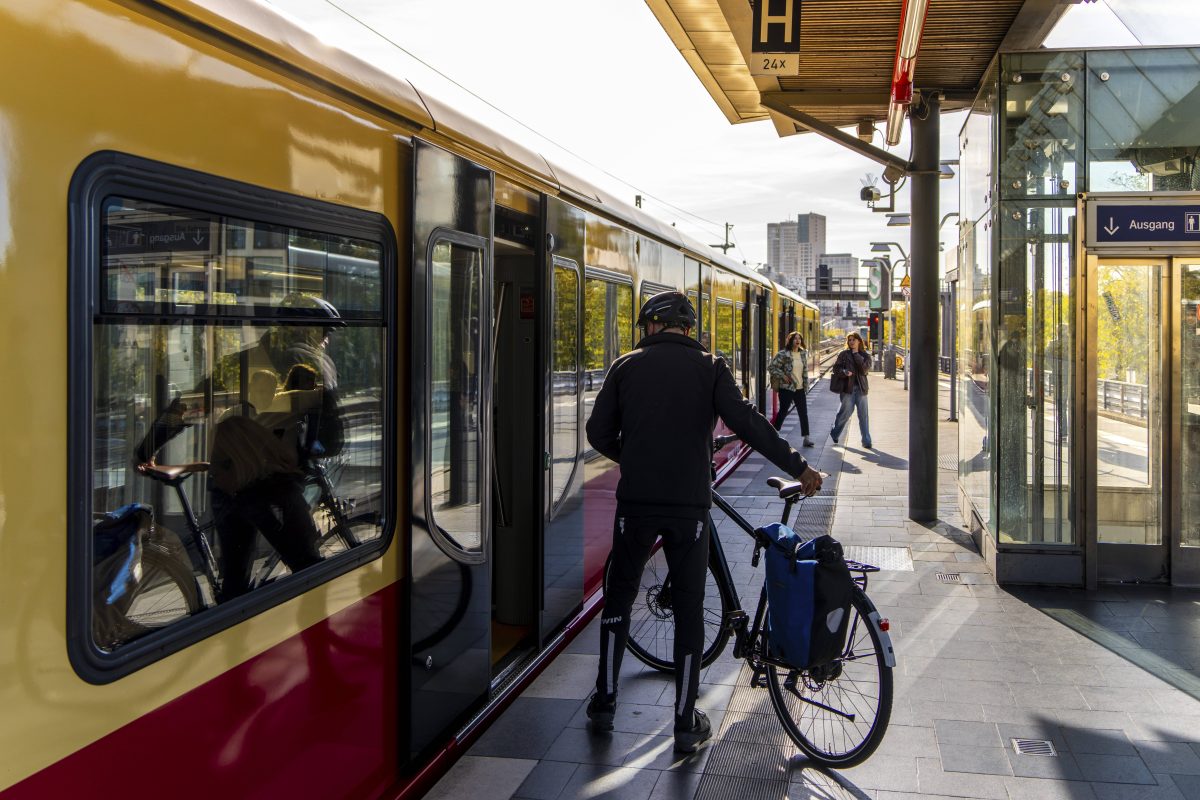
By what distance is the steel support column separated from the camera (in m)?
9.88

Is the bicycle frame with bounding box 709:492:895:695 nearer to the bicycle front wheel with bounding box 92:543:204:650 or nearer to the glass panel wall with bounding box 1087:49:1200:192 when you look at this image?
the bicycle front wheel with bounding box 92:543:204:650

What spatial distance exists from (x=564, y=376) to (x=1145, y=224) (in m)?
4.11

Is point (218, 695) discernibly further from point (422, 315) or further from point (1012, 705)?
point (1012, 705)

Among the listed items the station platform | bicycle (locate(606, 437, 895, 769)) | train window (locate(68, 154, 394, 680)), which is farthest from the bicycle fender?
train window (locate(68, 154, 394, 680))

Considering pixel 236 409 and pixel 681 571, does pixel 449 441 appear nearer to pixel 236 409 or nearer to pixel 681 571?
pixel 681 571

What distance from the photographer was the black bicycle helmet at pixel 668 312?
4570mm

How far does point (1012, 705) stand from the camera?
5.02 m

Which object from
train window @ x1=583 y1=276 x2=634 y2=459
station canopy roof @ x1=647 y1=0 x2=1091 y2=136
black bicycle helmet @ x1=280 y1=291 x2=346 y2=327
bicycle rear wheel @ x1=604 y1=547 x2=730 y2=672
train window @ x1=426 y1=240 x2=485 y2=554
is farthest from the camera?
station canopy roof @ x1=647 y1=0 x2=1091 y2=136

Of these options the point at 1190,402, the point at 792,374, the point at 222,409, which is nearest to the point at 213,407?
the point at 222,409

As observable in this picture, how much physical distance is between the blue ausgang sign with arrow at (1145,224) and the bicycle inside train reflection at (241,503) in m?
5.63

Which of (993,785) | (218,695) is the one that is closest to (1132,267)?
(993,785)

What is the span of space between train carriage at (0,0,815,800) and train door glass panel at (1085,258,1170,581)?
4.50 meters

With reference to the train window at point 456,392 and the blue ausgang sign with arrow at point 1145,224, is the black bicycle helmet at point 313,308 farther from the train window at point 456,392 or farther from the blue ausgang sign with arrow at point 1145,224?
the blue ausgang sign with arrow at point 1145,224

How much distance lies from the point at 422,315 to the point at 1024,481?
5176 millimetres
